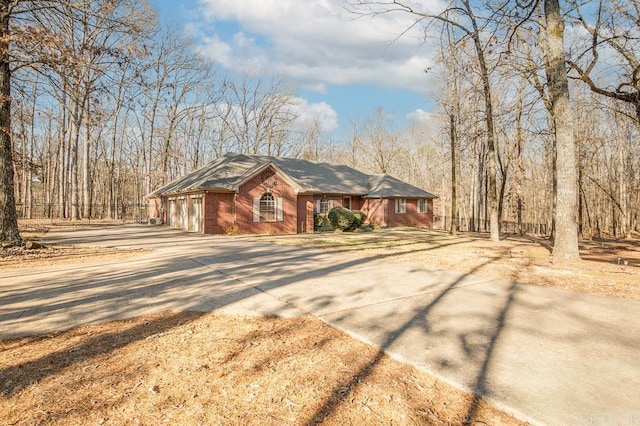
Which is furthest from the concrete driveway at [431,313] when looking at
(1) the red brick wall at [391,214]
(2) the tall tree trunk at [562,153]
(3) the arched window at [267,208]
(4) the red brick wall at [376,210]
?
(1) the red brick wall at [391,214]

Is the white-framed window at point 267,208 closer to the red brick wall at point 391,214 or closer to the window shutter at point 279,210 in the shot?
the window shutter at point 279,210

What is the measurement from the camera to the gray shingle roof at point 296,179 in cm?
1973

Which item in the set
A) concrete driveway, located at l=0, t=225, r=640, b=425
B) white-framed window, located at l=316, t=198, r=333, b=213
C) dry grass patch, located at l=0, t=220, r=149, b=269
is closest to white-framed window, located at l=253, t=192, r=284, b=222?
white-framed window, located at l=316, t=198, r=333, b=213

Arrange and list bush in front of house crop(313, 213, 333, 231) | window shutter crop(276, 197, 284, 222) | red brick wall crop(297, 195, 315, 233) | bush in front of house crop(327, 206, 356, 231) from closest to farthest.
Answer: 1. window shutter crop(276, 197, 284, 222)
2. bush in front of house crop(327, 206, 356, 231)
3. red brick wall crop(297, 195, 315, 233)
4. bush in front of house crop(313, 213, 333, 231)

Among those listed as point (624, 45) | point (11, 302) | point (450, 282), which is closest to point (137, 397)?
point (11, 302)

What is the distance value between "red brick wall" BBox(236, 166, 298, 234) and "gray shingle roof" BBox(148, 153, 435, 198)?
2.05 ft

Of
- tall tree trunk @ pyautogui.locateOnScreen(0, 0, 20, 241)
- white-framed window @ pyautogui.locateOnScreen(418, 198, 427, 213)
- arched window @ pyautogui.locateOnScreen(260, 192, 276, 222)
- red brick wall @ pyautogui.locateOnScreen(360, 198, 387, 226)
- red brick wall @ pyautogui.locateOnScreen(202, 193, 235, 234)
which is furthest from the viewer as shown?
white-framed window @ pyautogui.locateOnScreen(418, 198, 427, 213)

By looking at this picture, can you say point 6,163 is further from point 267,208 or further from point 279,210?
point 279,210

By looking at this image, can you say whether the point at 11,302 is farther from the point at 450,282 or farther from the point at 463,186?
the point at 463,186

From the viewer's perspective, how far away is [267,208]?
2036 cm

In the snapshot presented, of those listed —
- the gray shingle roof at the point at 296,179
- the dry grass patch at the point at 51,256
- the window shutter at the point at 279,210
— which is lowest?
the dry grass patch at the point at 51,256

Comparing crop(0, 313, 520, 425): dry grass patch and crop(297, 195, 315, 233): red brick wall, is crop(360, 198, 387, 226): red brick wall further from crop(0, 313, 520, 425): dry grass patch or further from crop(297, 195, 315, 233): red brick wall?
crop(0, 313, 520, 425): dry grass patch

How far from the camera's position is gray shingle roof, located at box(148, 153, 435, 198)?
19.7m

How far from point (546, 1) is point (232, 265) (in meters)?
11.1
